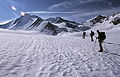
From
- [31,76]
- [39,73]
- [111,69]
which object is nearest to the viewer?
[31,76]

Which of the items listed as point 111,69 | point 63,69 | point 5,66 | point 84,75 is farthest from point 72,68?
point 5,66

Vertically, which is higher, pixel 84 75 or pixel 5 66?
pixel 5 66

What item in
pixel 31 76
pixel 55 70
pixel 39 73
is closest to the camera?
pixel 31 76

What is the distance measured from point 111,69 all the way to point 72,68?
6.55 feet

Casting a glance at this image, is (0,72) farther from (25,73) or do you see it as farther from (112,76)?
(112,76)

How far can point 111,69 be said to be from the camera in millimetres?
7609

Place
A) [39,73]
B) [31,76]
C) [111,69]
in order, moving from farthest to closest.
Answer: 1. [111,69]
2. [39,73]
3. [31,76]

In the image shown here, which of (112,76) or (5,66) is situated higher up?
(5,66)

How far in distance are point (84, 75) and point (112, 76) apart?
124cm

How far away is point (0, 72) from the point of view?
6227mm

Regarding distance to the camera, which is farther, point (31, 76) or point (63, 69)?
point (63, 69)

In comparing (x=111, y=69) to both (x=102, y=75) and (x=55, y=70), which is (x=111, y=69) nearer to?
(x=102, y=75)

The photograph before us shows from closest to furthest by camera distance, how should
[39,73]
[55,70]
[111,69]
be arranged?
1. [39,73]
2. [55,70]
3. [111,69]

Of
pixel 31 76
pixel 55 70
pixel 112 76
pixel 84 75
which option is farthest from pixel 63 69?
pixel 112 76
